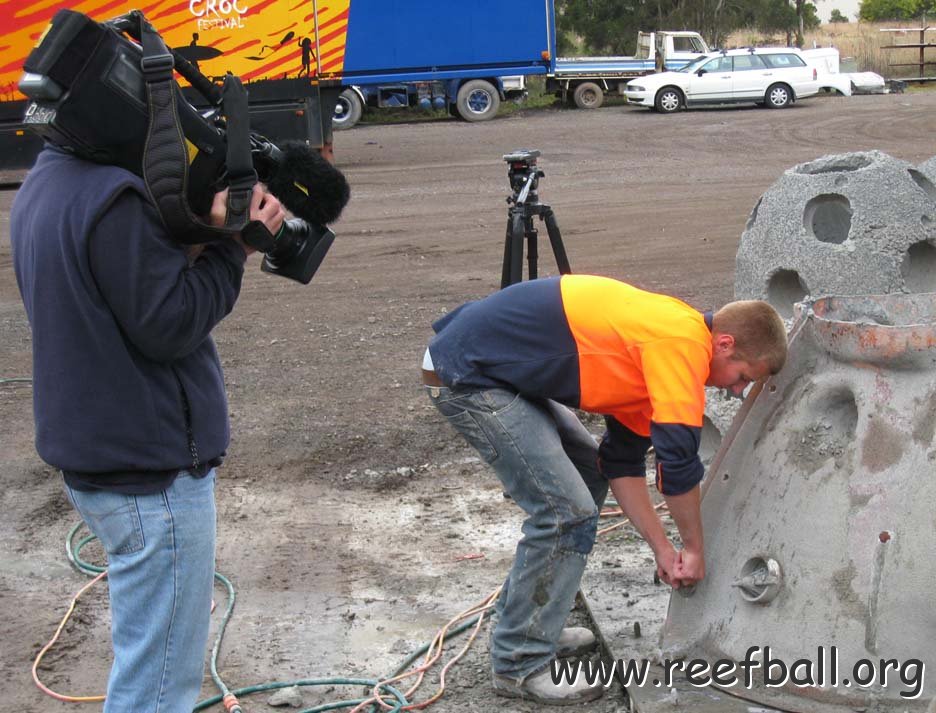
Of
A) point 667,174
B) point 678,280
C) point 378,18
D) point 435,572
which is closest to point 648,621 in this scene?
point 435,572

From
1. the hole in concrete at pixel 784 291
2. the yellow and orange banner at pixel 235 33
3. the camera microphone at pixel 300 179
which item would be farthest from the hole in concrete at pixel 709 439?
the yellow and orange banner at pixel 235 33

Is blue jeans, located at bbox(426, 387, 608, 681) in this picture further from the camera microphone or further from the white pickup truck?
the white pickup truck

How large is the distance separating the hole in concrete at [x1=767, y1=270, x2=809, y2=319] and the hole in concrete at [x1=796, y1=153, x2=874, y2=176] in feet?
1.79

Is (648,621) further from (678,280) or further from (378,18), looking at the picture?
(378,18)

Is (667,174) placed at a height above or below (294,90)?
below

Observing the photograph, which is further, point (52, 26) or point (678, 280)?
point (678, 280)

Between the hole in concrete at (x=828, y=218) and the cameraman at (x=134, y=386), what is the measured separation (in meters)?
3.67

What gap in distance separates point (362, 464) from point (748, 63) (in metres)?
21.5

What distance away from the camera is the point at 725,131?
21.6 metres

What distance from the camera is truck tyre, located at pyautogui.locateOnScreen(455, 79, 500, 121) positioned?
81.4ft

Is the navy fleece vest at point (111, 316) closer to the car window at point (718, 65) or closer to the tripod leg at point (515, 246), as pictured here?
the tripod leg at point (515, 246)

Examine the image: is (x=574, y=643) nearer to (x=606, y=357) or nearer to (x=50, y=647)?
(x=606, y=357)

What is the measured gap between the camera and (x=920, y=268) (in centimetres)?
600

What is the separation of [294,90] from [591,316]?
1502cm
